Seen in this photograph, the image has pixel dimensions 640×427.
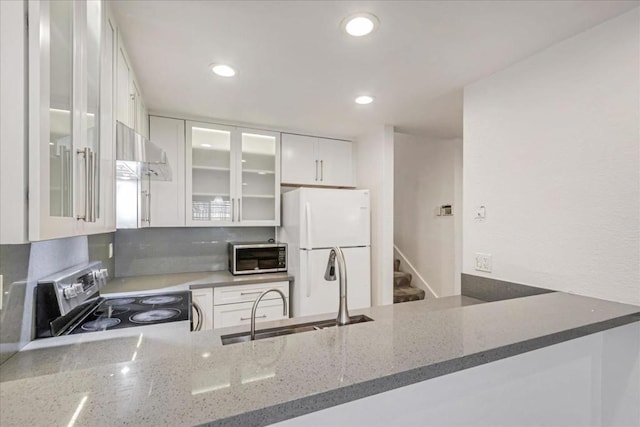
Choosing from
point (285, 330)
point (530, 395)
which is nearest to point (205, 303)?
→ point (285, 330)

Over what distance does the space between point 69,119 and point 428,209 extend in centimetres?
382

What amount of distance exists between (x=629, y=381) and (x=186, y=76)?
9.47 ft

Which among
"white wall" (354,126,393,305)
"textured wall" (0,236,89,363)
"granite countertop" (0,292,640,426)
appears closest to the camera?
"granite countertop" (0,292,640,426)

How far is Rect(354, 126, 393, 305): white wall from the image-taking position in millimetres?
2988

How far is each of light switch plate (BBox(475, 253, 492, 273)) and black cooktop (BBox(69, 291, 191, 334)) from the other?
1831 millimetres

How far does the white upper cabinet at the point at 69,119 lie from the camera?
2.26ft

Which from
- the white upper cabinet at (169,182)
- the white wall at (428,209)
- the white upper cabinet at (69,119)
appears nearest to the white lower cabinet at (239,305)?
the white upper cabinet at (169,182)

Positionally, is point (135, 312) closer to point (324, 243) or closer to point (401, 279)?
point (324, 243)

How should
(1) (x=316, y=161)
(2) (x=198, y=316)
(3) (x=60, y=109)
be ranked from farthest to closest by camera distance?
(1) (x=316, y=161) < (2) (x=198, y=316) < (3) (x=60, y=109)

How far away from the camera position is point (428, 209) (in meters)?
4.01

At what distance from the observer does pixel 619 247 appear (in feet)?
4.44

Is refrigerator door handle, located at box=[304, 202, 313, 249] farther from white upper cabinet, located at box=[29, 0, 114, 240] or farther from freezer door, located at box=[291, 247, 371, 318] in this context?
white upper cabinet, located at box=[29, 0, 114, 240]

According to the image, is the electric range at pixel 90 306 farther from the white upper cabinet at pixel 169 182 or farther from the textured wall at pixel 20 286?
the white upper cabinet at pixel 169 182

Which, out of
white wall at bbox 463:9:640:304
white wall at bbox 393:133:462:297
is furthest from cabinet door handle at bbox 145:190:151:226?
white wall at bbox 393:133:462:297
